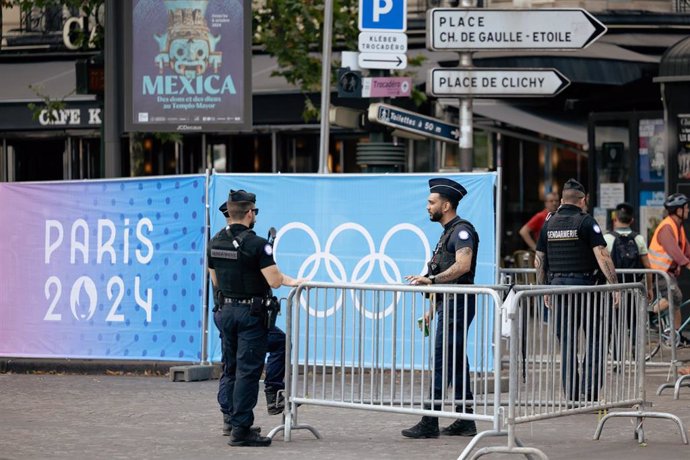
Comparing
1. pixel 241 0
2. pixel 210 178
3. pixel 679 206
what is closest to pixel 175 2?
pixel 241 0

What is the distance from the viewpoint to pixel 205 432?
10727 mm

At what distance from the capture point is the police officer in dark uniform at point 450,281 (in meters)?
9.84

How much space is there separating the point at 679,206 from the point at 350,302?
663 centimetres

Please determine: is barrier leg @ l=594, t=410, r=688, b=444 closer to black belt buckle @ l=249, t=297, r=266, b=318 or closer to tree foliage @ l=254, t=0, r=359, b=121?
black belt buckle @ l=249, t=297, r=266, b=318

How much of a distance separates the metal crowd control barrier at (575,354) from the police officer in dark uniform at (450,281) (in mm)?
477

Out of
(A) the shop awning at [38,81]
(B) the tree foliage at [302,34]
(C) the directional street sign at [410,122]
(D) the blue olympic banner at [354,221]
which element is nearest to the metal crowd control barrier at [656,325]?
(D) the blue olympic banner at [354,221]

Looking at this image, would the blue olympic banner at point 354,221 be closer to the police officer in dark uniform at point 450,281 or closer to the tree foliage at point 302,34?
the police officer in dark uniform at point 450,281

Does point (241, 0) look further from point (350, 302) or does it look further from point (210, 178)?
point (350, 302)

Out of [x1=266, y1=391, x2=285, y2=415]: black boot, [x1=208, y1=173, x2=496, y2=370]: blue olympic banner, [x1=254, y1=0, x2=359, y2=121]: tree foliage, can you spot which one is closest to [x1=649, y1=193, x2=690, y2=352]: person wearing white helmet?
[x1=208, y1=173, x2=496, y2=370]: blue olympic banner

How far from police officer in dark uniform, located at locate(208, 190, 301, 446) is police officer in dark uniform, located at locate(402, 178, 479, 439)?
0.96 metres

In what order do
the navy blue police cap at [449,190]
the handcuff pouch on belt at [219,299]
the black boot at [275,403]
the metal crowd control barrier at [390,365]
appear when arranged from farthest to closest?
the black boot at [275,403] < the navy blue police cap at [449,190] < the handcuff pouch on belt at [219,299] < the metal crowd control barrier at [390,365]

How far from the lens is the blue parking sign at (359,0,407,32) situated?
645 inches

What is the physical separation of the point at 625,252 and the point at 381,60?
313cm

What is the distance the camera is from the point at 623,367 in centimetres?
1005
